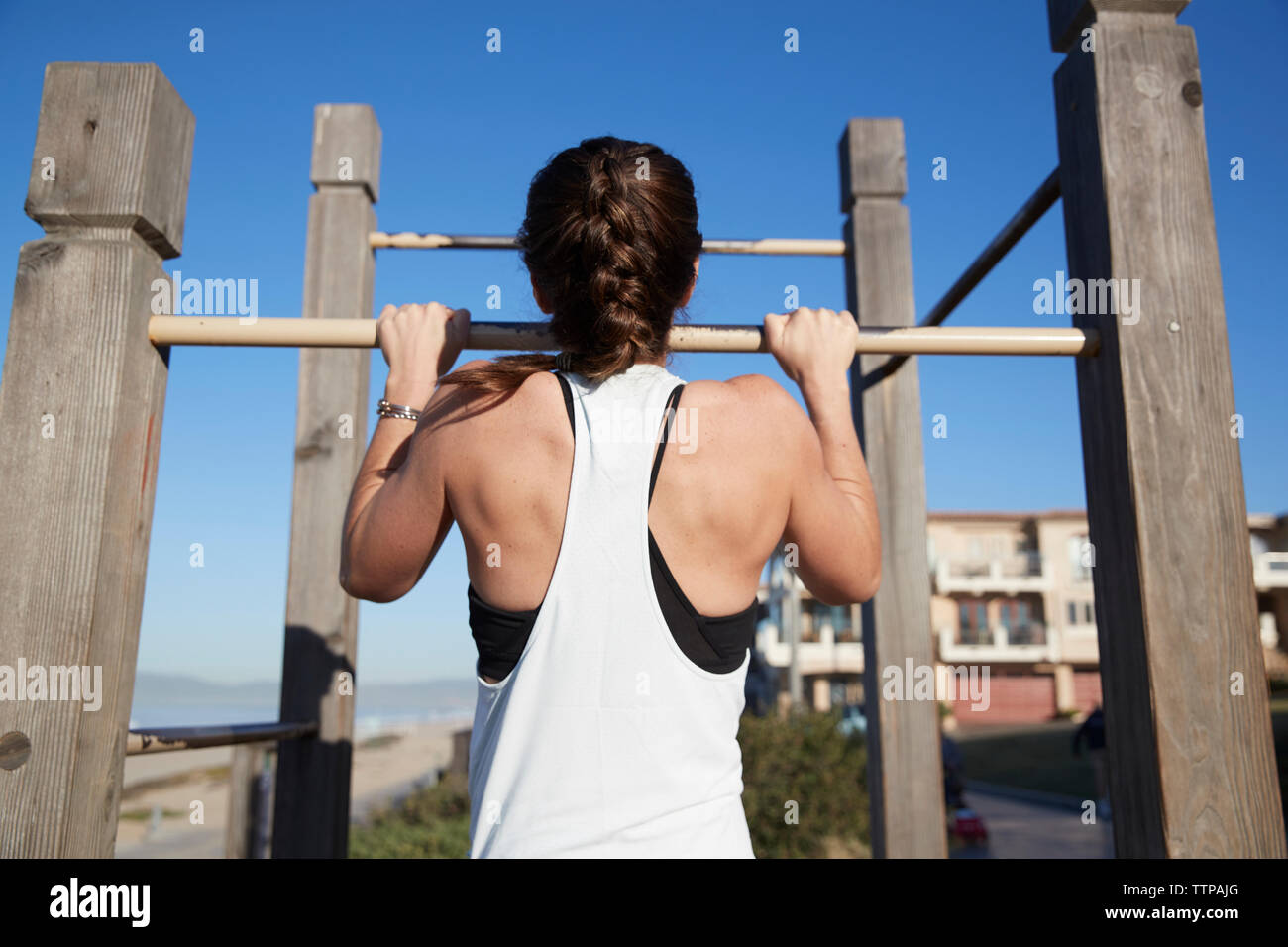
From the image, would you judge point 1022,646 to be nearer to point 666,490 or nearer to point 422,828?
point 422,828

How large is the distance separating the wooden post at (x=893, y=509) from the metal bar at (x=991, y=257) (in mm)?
58

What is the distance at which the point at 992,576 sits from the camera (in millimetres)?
39875

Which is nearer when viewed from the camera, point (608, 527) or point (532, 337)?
point (608, 527)

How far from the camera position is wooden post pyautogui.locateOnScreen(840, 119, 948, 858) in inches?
112

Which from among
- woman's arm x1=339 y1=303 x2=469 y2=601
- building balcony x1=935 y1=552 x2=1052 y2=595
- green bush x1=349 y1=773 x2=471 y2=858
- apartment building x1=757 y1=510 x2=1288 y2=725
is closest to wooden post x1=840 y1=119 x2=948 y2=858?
woman's arm x1=339 y1=303 x2=469 y2=601

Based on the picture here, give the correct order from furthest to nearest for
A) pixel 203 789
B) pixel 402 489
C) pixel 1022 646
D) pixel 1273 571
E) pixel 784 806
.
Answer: pixel 1022 646 → pixel 1273 571 → pixel 203 789 → pixel 784 806 → pixel 402 489

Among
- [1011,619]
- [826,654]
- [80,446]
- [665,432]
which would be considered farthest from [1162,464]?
[1011,619]

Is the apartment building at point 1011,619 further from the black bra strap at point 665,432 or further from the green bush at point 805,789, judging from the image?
the black bra strap at point 665,432

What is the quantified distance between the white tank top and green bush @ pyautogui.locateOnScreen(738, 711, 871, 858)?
10310 millimetres

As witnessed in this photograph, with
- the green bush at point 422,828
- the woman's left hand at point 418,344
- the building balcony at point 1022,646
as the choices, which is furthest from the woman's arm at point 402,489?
the building balcony at point 1022,646

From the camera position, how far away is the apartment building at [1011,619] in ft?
124

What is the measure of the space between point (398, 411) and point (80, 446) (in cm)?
50

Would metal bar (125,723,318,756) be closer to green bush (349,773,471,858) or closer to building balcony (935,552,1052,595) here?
green bush (349,773,471,858)
